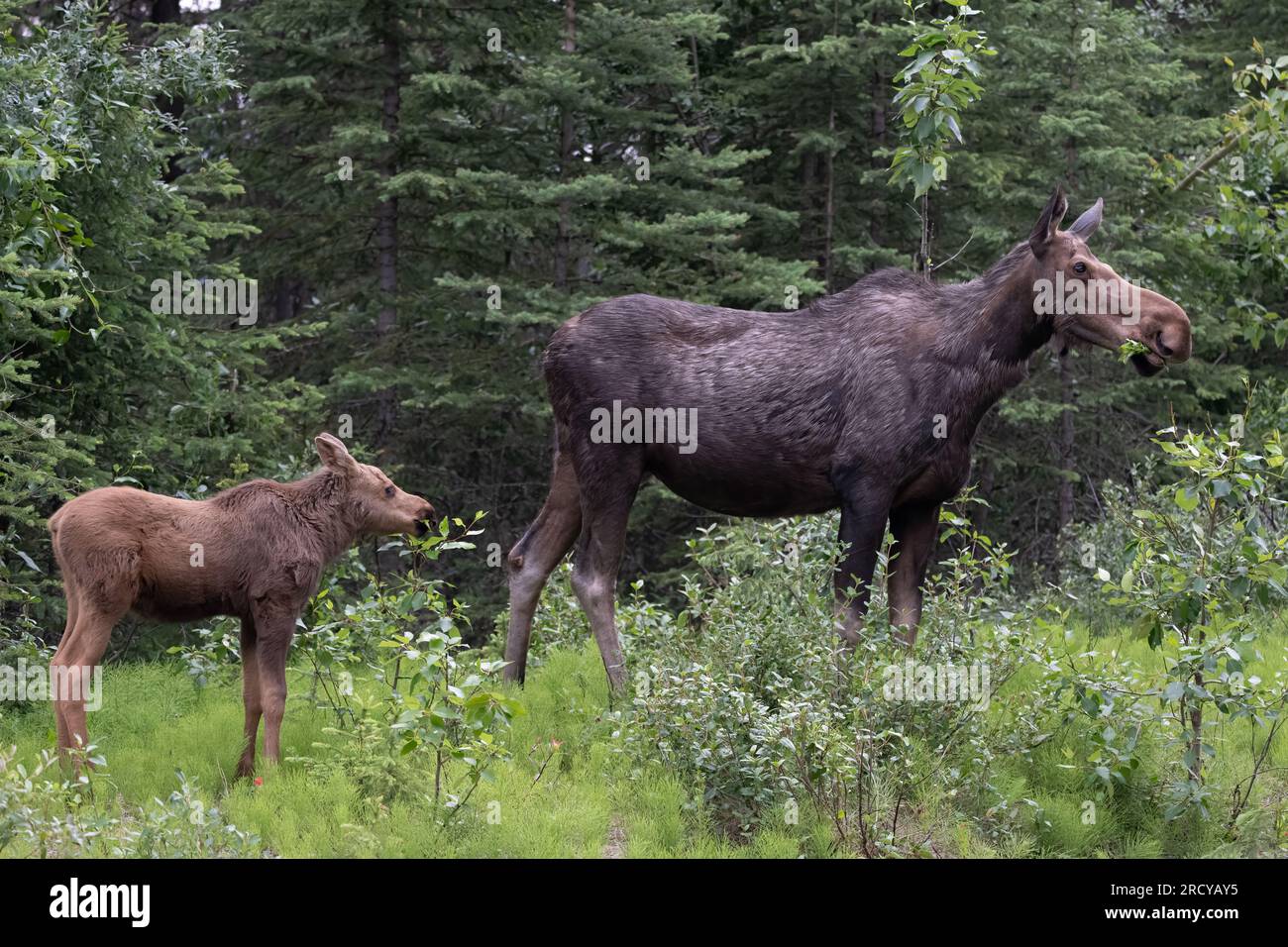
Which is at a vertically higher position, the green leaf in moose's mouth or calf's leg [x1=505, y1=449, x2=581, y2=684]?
the green leaf in moose's mouth

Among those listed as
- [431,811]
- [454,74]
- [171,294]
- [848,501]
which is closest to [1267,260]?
[848,501]

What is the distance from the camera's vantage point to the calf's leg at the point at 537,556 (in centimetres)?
924

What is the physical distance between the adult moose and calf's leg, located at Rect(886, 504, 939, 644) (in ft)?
0.04

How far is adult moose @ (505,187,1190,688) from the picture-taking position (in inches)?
324

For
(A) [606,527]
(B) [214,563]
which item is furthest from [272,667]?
(A) [606,527]

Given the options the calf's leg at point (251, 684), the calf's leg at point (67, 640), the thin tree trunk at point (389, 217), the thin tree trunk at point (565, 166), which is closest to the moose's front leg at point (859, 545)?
the calf's leg at point (251, 684)

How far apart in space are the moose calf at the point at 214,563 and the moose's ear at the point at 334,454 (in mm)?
10

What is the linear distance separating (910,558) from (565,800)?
2717mm

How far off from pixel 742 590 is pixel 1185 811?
2598mm

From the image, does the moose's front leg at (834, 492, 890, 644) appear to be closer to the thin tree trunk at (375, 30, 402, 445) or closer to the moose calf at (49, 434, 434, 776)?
the moose calf at (49, 434, 434, 776)

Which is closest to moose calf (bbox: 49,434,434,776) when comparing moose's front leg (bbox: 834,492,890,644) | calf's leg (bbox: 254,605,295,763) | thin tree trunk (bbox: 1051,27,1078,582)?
calf's leg (bbox: 254,605,295,763)

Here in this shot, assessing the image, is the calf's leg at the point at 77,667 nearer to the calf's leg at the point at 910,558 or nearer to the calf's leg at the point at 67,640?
the calf's leg at the point at 67,640

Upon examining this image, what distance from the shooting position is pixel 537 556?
9312mm

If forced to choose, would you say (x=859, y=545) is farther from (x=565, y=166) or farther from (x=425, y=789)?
(x=565, y=166)
